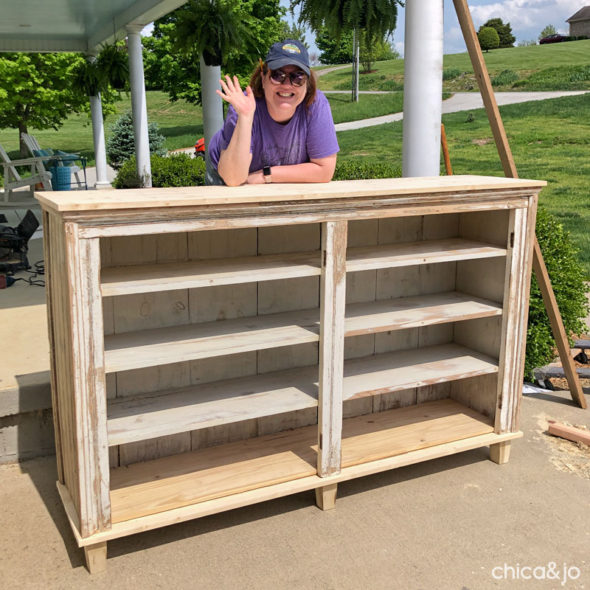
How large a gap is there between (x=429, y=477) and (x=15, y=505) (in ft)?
7.13

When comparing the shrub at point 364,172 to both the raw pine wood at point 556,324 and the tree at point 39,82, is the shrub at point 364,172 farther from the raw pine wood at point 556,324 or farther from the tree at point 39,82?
the tree at point 39,82

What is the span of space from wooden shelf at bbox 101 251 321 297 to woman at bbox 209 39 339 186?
420 millimetres

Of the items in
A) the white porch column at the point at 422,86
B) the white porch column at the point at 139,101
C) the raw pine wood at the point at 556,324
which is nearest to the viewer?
the raw pine wood at the point at 556,324

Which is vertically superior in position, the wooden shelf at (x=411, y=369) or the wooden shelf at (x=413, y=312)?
the wooden shelf at (x=413, y=312)

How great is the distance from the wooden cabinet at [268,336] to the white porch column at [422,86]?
0.78m

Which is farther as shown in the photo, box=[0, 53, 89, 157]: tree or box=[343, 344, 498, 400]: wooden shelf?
box=[0, 53, 89, 157]: tree

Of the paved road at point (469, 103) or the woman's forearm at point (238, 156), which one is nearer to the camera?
the woman's forearm at point (238, 156)

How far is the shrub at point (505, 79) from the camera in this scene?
37.2 metres

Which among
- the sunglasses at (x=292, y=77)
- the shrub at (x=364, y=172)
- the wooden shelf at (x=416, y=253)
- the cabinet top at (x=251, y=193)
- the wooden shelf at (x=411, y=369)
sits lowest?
the wooden shelf at (x=411, y=369)

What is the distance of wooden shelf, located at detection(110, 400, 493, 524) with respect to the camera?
3.21 m

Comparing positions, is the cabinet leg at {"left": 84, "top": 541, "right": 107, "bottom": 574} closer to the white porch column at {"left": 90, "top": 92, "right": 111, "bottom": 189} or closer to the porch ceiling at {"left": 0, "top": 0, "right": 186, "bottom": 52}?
the porch ceiling at {"left": 0, "top": 0, "right": 186, "bottom": 52}

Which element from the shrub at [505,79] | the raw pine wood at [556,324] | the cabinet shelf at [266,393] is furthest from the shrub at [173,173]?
the shrub at [505,79]

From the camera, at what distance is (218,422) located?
317 cm

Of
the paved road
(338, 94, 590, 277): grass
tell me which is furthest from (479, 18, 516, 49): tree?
(338, 94, 590, 277): grass
